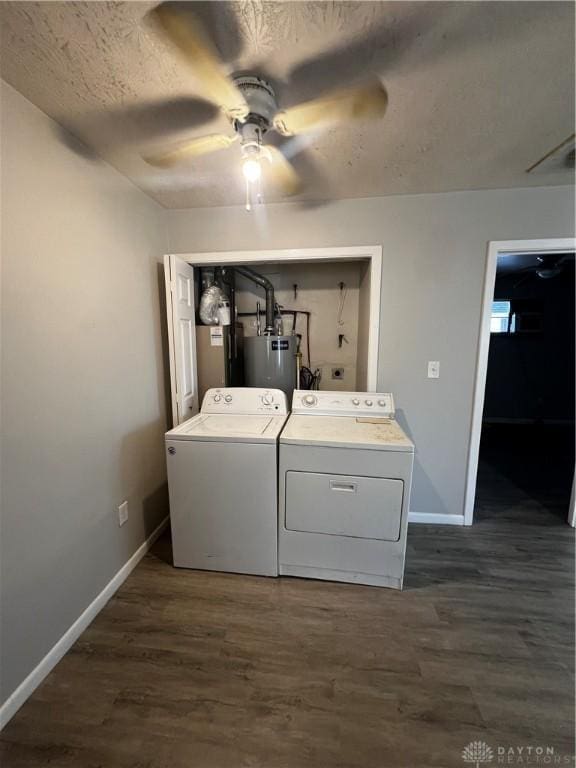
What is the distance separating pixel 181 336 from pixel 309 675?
1.98 meters

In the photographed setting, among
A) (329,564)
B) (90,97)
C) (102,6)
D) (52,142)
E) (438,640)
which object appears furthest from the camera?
(329,564)

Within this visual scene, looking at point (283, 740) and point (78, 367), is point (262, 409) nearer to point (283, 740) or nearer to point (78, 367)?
point (78, 367)

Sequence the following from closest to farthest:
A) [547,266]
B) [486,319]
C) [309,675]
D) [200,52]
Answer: [200,52] < [309,675] < [486,319] < [547,266]

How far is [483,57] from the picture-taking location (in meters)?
1.01

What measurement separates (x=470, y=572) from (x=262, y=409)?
64.9 inches

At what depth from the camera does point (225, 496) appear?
1718mm

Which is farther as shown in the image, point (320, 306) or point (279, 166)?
point (320, 306)

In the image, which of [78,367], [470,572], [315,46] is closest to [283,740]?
[470,572]

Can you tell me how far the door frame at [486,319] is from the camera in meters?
1.93

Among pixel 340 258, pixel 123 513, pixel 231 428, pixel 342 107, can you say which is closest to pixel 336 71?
pixel 342 107

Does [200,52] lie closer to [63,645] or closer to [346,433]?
[346,433]

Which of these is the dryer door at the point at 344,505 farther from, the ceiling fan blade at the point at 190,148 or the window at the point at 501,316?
the window at the point at 501,316

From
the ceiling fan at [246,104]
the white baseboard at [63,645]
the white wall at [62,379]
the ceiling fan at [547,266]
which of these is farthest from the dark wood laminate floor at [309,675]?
the ceiling fan at [547,266]

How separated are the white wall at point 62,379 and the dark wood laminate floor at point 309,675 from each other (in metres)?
0.27
